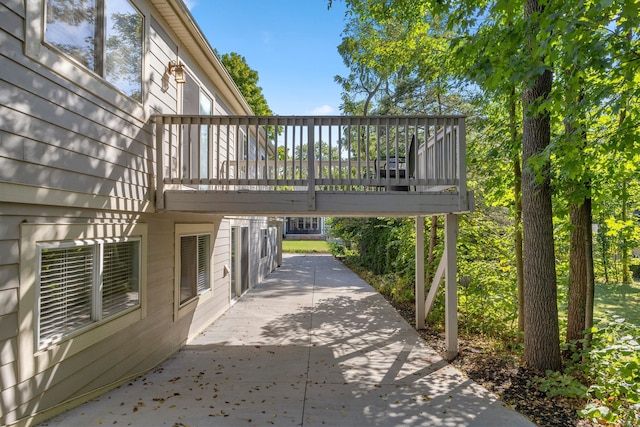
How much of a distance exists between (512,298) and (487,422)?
3984mm

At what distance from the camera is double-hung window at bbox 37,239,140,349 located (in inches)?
119

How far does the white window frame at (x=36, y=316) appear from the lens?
272cm

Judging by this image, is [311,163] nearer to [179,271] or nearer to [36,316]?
[179,271]

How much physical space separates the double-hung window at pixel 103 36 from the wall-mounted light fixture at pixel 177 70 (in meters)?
0.86

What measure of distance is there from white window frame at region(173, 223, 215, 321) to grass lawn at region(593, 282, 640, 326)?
347 inches

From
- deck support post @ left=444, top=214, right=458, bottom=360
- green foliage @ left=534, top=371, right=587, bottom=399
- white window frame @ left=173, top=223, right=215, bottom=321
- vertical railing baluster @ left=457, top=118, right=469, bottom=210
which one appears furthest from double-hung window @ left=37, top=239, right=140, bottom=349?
green foliage @ left=534, top=371, right=587, bottom=399

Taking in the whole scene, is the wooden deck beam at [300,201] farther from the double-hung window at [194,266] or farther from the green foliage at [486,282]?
the green foliage at [486,282]

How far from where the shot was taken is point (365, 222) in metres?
15.1

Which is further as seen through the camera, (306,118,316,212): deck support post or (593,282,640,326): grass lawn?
(593,282,640,326): grass lawn

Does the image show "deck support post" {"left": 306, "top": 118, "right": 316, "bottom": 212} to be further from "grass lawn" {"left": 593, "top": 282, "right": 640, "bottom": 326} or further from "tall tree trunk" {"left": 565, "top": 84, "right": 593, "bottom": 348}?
"grass lawn" {"left": 593, "top": 282, "right": 640, "bottom": 326}

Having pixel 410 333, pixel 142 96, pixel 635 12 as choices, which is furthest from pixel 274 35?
pixel 635 12

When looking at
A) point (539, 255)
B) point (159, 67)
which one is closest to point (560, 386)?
point (539, 255)

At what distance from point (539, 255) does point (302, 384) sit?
344 centimetres

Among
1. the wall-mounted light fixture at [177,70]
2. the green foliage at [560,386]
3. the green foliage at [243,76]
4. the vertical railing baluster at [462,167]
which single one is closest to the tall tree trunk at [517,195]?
the vertical railing baluster at [462,167]
